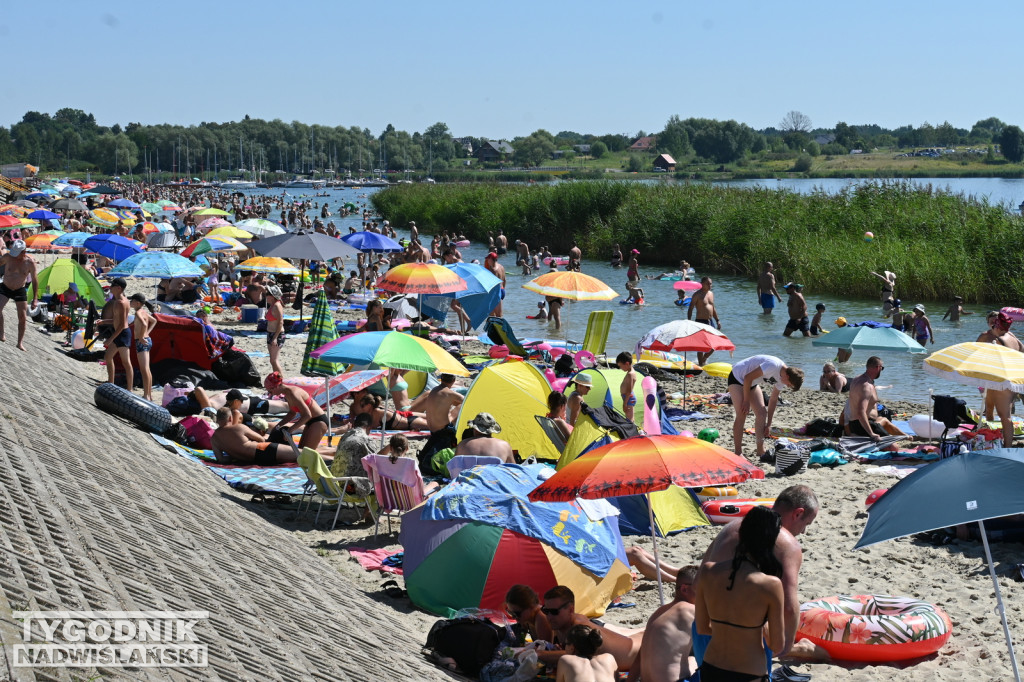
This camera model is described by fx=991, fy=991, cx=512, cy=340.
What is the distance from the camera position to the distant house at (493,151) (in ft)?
581

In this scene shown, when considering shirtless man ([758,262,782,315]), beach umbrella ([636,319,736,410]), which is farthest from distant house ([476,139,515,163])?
beach umbrella ([636,319,736,410])

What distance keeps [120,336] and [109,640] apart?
354 inches

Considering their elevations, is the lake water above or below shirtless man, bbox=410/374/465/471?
below

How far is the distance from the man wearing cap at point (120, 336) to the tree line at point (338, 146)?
123 m

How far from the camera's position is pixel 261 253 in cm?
1619

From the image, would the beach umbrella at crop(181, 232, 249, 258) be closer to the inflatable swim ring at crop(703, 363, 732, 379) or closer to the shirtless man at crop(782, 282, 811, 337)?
the inflatable swim ring at crop(703, 363, 732, 379)

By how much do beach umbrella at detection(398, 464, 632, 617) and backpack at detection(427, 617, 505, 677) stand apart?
71 cm

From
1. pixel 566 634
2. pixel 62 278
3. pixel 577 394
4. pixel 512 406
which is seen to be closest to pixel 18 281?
pixel 62 278

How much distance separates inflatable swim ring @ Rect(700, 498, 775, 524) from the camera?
28.6 ft

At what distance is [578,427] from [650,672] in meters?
3.65

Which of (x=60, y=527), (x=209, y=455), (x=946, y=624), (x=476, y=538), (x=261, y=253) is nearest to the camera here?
(x=60, y=527)

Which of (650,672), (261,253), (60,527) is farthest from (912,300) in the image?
(60,527)

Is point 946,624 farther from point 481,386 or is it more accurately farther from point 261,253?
point 261,253

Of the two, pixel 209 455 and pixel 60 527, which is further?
pixel 209 455
